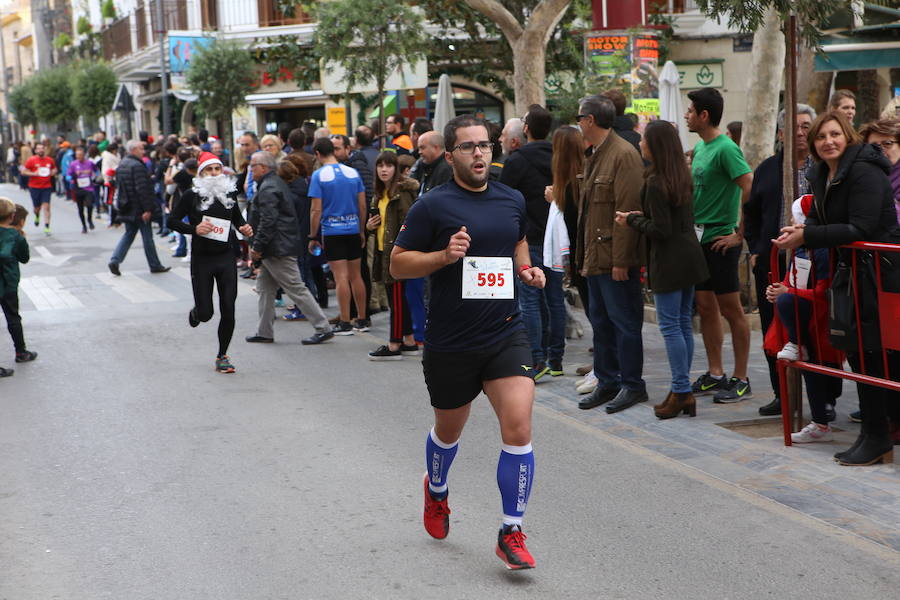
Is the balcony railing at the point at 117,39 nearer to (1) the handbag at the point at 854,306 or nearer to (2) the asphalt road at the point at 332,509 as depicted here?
(2) the asphalt road at the point at 332,509

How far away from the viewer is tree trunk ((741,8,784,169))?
12.1 meters

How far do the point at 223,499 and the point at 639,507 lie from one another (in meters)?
2.13

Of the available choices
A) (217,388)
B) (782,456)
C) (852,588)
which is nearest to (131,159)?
(217,388)

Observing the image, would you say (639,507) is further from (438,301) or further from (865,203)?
(865,203)

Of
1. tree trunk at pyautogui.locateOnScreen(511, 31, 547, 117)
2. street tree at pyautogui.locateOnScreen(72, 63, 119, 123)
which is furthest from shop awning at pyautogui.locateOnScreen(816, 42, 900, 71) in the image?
street tree at pyautogui.locateOnScreen(72, 63, 119, 123)

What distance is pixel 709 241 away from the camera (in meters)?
7.94

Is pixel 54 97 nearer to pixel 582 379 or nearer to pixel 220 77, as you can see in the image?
pixel 220 77

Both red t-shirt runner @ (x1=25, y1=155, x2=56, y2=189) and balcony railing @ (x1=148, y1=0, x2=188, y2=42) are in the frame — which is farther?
balcony railing @ (x1=148, y1=0, x2=188, y2=42)

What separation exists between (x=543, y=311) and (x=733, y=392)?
1.79 meters

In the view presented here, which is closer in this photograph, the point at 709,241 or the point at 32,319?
the point at 709,241

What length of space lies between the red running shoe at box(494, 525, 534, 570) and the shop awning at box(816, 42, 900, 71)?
10.4m

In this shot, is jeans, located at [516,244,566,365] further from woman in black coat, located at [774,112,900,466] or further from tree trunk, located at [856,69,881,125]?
tree trunk, located at [856,69,881,125]

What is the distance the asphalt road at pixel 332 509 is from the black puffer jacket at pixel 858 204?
57.2 inches

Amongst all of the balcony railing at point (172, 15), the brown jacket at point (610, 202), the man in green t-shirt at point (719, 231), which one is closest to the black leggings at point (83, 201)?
the balcony railing at point (172, 15)
